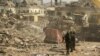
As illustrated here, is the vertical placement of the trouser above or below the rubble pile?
below

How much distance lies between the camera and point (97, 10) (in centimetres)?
1127

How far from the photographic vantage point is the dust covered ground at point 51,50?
11273 millimetres

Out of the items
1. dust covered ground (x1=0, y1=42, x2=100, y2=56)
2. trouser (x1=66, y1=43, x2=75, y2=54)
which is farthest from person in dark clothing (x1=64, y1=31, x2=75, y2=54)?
dust covered ground (x1=0, y1=42, x2=100, y2=56)

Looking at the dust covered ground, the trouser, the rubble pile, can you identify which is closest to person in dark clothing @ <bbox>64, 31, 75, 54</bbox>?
the trouser

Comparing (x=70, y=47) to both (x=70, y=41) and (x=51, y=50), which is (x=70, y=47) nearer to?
(x=70, y=41)

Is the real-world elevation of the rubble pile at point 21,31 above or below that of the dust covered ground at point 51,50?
above

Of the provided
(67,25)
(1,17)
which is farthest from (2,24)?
(67,25)

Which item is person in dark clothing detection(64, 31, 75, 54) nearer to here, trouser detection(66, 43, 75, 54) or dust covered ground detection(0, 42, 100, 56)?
trouser detection(66, 43, 75, 54)

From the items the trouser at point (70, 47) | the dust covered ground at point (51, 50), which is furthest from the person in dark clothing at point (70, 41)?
the dust covered ground at point (51, 50)

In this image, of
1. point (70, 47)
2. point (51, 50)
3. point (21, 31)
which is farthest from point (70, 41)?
point (21, 31)

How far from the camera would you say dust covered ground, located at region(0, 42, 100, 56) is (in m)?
11.3

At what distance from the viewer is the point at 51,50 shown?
1136 cm

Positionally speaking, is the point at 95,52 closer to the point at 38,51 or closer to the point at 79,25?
the point at 79,25

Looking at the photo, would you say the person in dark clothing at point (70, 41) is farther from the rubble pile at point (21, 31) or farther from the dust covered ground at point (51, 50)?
the rubble pile at point (21, 31)
